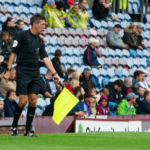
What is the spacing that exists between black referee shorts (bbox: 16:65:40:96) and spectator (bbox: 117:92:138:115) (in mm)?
4486

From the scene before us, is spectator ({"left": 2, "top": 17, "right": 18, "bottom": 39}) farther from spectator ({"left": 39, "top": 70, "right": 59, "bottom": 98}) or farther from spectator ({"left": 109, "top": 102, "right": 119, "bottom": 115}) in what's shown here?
spectator ({"left": 109, "top": 102, "right": 119, "bottom": 115})

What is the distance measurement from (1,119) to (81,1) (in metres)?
9.54

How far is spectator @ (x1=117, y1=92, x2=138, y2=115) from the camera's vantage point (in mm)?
10383

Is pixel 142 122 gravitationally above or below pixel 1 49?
below

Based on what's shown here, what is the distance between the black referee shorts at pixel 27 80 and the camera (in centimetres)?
617

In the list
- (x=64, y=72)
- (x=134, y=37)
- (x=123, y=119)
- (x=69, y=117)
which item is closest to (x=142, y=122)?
(x=123, y=119)

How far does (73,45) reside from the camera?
1455 cm

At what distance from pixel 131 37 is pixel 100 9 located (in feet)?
5.78

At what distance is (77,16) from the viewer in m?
15.6

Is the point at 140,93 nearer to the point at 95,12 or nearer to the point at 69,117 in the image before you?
the point at 69,117

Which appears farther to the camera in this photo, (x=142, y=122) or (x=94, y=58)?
(x=94, y=58)

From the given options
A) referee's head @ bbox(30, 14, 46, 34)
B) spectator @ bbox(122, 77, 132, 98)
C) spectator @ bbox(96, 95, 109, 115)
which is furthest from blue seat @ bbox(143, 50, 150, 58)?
referee's head @ bbox(30, 14, 46, 34)

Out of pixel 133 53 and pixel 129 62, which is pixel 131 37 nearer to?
pixel 133 53

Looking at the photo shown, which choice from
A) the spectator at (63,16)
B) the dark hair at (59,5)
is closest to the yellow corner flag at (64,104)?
the spectator at (63,16)
